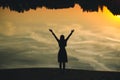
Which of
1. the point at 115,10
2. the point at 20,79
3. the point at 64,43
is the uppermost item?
the point at 115,10

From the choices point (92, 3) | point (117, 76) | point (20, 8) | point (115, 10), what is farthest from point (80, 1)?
point (117, 76)

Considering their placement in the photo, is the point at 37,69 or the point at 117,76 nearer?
the point at 117,76

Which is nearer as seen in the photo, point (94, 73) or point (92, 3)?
point (94, 73)

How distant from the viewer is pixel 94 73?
16.6 metres

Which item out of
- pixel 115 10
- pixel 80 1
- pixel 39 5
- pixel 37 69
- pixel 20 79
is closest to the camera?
pixel 20 79

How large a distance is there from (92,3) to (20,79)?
10776 mm

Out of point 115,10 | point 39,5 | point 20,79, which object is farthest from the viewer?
point 39,5

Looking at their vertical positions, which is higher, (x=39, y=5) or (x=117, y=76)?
(x=39, y=5)

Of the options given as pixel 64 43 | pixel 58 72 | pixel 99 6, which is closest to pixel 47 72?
pixel 58 72

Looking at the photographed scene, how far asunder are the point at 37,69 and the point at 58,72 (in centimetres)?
150

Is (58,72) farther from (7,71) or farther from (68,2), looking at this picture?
(68,2)

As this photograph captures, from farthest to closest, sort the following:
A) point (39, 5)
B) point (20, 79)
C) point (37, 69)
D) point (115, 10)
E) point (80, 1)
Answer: point (39, 5) < point (80, 1) < point (115, 10) < point (37, 69) < point (20, 79)

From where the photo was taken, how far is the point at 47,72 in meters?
16.8

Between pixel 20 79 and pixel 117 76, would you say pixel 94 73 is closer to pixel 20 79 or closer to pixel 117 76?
pixel 117 76
